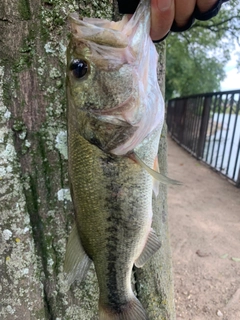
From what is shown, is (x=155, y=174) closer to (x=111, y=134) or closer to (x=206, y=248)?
(x=111, y=134)

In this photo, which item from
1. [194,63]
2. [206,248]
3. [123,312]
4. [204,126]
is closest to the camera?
[123,312]

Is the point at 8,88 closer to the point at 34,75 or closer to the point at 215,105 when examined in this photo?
the point at 34,75

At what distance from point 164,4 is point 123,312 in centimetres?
144

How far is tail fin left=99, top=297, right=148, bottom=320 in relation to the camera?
1645 mm

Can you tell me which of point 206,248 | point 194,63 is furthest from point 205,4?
point 194,63

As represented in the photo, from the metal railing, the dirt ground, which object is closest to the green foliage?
the metal railing

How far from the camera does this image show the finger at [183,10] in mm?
1313

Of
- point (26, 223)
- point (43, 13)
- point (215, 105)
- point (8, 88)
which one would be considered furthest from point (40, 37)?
point (215, 105)

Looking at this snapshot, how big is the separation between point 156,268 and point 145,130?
1.24m

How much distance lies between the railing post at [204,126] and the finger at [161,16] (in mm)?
8301

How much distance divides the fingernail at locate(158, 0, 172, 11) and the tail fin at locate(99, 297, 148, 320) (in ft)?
4.58

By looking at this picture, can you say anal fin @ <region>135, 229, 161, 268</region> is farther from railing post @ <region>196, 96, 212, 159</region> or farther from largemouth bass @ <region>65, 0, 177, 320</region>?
railing post @ <region>196, 96, 212, 159</region>

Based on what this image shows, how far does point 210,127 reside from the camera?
31.7 feet

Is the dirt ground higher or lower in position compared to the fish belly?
lower
